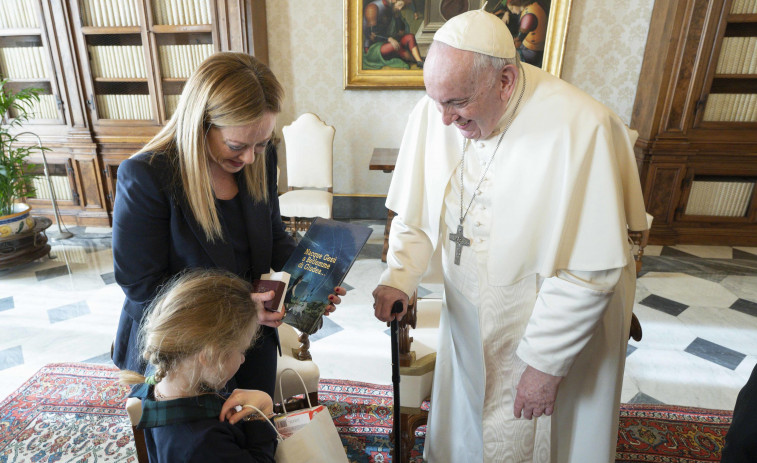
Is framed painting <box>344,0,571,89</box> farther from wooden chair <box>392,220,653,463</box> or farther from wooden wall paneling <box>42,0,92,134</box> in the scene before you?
wooden chair <box>392,220,653,463</box>

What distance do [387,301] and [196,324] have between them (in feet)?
2.15

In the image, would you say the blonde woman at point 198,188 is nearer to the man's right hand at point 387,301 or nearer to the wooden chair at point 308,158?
the man's right hand at point 387,301

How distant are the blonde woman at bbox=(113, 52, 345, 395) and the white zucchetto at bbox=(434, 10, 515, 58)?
0.54 m

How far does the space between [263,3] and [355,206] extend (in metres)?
2.38

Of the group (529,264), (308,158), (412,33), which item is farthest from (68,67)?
(529,264)

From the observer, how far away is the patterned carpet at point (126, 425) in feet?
6.87

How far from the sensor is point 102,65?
183 inches

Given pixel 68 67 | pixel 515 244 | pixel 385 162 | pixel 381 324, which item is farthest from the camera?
pixel 68 67

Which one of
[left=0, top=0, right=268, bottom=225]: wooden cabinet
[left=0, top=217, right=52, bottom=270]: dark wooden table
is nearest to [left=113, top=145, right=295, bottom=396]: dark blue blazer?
[left=0, top=217, right=52, bottom=270]: dark wooden table

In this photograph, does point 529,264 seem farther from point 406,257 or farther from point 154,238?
point 154,238

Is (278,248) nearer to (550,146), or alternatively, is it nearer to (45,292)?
(550,146)

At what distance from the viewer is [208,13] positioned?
4391mm

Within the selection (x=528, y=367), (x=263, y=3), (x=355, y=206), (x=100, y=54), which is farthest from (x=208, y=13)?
(x=528, y=367)

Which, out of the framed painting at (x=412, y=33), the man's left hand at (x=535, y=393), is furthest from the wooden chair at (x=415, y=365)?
the framed painting at (x=412, y=33)
